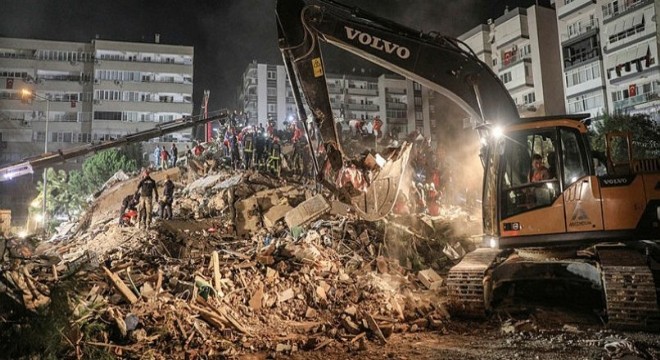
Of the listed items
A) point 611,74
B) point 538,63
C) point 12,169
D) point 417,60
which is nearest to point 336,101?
point 538,63

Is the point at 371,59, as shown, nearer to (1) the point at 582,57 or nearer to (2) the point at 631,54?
(2) the point at 631,54

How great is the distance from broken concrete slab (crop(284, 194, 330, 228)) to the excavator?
3.80 meters

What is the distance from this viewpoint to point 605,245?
6.38 m

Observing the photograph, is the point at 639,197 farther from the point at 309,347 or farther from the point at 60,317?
the point at 60,317

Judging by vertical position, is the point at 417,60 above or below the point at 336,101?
below

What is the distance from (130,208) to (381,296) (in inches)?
416

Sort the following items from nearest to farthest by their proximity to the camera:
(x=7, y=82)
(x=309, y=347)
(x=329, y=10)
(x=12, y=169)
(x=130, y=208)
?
1. (x=309, y=347)
2. (x=329, y=10)
3. (x=130, y=208)
4. (x=12, y=169)
5. (x=7, y=82)

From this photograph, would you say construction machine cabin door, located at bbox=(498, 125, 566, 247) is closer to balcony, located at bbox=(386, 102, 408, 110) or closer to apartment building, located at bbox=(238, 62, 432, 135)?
apartment building, located at bbox=(238, 62, 432, 135)

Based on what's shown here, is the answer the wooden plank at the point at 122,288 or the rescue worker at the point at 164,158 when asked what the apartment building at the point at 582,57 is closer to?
the rescue worker at the point at 164,158

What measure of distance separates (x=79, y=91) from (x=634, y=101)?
5248 centimetres

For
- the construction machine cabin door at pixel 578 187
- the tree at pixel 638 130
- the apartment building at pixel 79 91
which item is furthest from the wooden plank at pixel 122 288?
the apartment building at pixel 79 91

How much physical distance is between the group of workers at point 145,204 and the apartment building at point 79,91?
113 ft

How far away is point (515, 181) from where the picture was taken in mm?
6754

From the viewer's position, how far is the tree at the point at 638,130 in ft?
74.3
